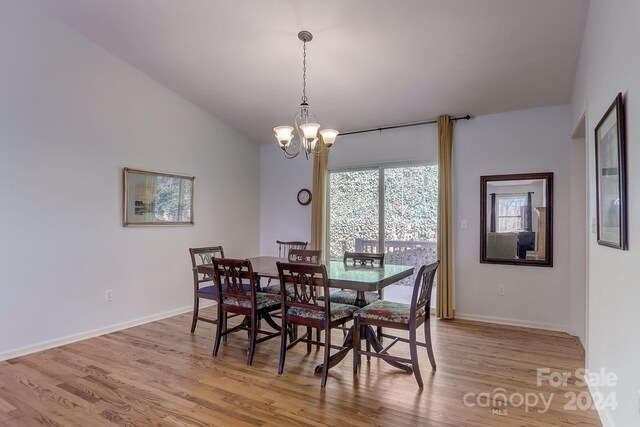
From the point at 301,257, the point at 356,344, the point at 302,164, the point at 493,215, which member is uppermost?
the point at 302,164

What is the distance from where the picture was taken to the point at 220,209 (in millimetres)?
5355

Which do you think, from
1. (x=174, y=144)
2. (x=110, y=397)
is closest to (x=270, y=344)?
(x=110, y=397)

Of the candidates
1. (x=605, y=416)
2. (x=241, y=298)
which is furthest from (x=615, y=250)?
(x=241, y=298)

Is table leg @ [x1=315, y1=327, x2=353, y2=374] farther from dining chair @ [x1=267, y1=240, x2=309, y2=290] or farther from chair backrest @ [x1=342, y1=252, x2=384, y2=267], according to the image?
A: dining chair @ [x1=267, y1=240, x2=309, y2=290]

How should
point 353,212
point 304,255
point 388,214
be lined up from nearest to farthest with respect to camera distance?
point 304,255
point 388,214
point 353,212

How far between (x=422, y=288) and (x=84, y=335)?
340 cm

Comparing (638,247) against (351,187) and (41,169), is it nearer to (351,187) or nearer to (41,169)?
(351,187)

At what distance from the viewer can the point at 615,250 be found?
1.97 m

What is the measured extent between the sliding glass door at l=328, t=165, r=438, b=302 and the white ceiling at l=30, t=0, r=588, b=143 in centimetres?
82

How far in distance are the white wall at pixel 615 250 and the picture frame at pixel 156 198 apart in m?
4.32

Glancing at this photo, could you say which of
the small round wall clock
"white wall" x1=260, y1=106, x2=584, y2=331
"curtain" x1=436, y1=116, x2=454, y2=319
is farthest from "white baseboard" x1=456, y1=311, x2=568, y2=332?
the small round wall clock

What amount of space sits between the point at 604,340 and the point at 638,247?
0.97 meters

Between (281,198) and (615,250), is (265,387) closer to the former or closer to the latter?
(615,250)

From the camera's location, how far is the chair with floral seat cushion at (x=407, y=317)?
2641 millimetres
